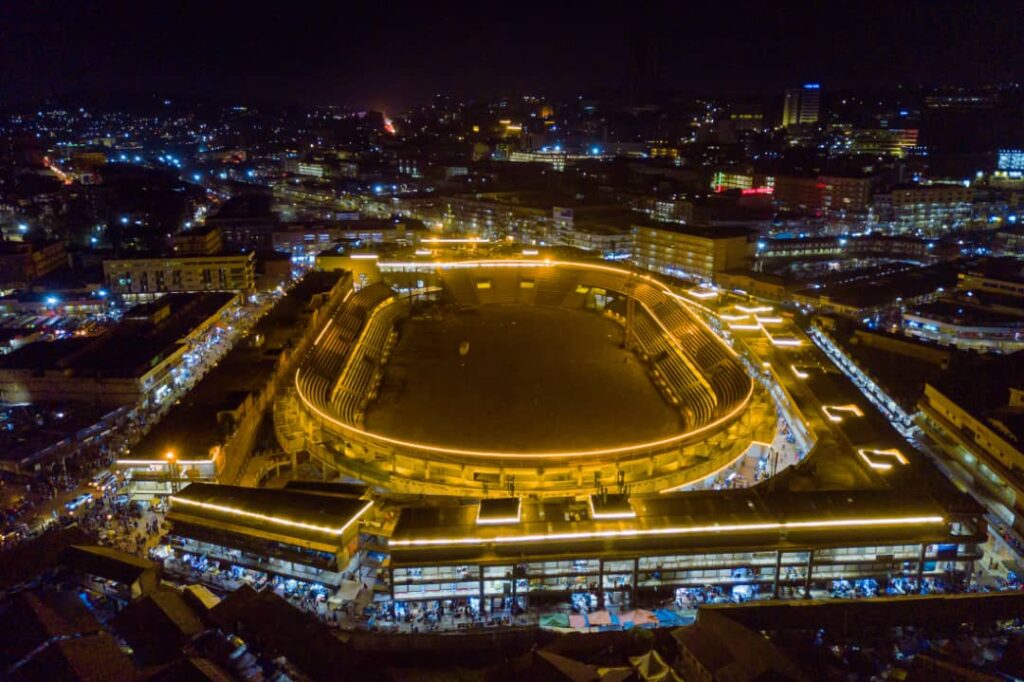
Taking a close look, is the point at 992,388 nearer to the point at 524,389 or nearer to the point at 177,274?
the point at 524,389

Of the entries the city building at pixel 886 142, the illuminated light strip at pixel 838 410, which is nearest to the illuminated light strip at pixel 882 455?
the illuminated light strip at pixel 838 410

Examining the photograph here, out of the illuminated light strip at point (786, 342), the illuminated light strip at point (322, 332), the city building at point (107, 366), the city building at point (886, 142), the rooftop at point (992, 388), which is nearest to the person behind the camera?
the rooftop at point (992, 388)

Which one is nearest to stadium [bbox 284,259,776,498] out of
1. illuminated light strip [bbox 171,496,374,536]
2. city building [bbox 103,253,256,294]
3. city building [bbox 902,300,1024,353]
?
illuminated light strip [bbox 171,496,374,536]

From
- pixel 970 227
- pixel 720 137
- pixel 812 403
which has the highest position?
pixel 720 137

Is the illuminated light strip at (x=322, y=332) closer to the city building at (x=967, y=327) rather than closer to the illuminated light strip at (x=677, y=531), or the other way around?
the illuminated light strip at (x=677, y=531)

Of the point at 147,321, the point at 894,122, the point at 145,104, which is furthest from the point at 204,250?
the point at 145,104

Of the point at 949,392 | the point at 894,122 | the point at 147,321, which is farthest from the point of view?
the point at 894,122

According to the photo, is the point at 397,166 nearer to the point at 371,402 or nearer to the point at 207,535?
the point at 371,402
